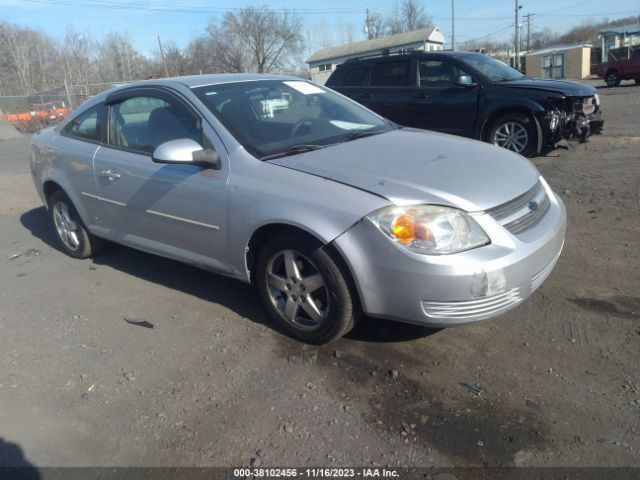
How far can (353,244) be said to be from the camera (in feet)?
9.32

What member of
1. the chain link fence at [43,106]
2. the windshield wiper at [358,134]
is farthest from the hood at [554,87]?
the chain link fence at [43,106]

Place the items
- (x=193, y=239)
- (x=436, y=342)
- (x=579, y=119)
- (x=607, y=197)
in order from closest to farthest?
(x=436, y=342)
(x=193, y=239)
(x=607, y=197)
(x=579, y=119)

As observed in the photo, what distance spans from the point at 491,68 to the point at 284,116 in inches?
227

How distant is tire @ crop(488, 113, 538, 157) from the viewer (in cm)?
782

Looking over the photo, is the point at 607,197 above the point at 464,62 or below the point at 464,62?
below

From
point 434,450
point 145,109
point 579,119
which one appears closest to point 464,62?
point 579,119

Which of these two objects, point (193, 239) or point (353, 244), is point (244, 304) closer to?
point (193, 239)

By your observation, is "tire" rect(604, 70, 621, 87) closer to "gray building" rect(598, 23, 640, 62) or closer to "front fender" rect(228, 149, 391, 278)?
Answer: "gray building" rect(598, 23, 640, 62)

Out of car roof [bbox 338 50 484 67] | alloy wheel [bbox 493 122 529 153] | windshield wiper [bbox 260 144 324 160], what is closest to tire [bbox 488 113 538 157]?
alloy wheel [bbox 493 122 529 153]

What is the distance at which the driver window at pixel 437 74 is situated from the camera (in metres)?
8.34

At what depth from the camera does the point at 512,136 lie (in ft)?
26.3

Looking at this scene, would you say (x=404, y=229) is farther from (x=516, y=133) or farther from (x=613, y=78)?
(x=613, y=78)

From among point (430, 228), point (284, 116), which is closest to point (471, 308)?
point (430, 228)

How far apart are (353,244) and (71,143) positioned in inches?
130
